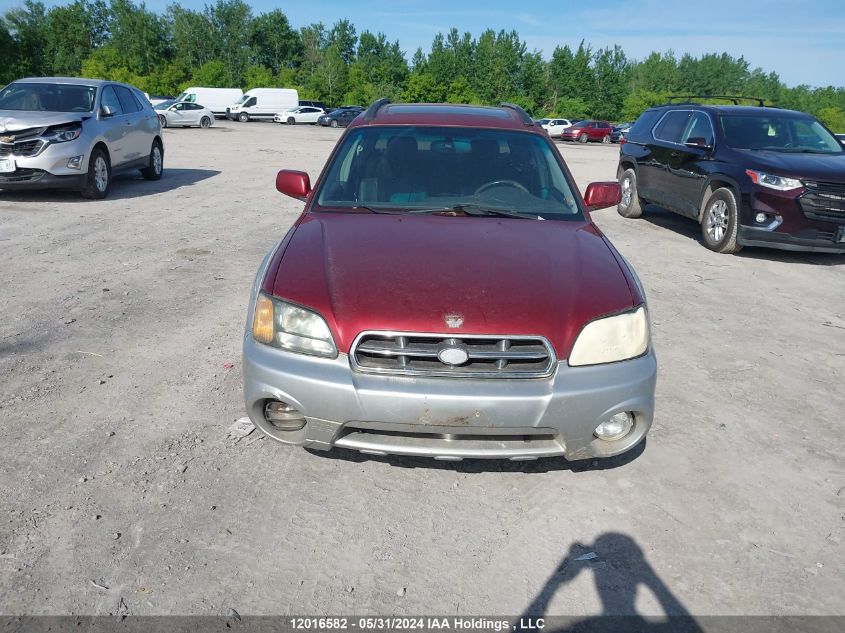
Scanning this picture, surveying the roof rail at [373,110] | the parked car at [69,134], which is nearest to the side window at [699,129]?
the roof rail at [373,110]

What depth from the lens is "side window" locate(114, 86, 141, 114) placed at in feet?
39.2

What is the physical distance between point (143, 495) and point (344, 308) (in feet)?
4.05

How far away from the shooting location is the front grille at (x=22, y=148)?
31.9 ft

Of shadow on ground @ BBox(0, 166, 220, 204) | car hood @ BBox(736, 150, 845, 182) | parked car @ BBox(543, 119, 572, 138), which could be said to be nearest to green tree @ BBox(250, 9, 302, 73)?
parked car @ BBox(543, 119, 572, 138)

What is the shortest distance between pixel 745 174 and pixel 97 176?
898 cm

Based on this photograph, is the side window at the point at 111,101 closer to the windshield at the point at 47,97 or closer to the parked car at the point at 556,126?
the windshield at the point at 47,97

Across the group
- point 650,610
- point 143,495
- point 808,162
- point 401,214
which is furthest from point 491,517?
point 808,162

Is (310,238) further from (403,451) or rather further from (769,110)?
(769,110)

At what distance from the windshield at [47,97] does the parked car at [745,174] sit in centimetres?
855

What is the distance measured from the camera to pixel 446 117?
16.1ft

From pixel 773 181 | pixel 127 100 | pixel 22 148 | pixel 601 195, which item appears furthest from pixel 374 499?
pixel 127 100

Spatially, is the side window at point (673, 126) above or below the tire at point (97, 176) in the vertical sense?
above

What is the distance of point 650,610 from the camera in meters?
2.64

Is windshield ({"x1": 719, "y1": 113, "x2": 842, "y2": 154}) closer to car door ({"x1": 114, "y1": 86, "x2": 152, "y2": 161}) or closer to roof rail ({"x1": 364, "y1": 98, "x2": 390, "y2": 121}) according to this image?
roof rail ({"x1": 364, "y1": 98, "x2": 390, "y2": 121})
